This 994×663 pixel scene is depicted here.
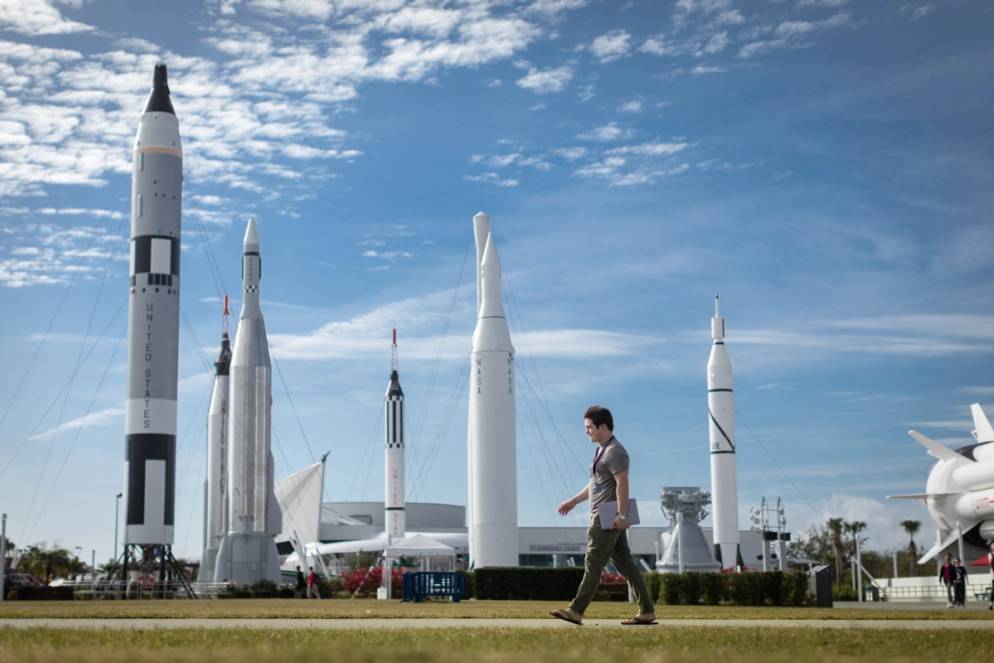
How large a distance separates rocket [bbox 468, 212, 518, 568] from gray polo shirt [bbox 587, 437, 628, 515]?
1253 inches

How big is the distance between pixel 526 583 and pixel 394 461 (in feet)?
99.0

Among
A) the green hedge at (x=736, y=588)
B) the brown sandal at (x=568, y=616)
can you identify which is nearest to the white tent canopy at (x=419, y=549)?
the green hedge at (x=736, y=588)

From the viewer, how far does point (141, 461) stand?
45.0 metres

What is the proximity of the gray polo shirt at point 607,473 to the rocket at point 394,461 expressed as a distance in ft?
184

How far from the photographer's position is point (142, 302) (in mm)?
45594

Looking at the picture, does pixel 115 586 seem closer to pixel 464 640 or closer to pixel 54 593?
pixel 54 593

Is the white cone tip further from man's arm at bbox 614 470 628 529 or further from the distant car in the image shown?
man's arm at bbox 614 470 628 529

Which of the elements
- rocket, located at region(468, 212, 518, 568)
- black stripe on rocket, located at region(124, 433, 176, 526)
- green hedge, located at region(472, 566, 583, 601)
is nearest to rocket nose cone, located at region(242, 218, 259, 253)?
black stripe on rocket, located at region(124, 433, 176, 526)

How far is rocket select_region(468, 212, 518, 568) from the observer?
41.7 m

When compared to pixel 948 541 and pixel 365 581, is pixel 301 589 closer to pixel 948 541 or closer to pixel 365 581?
pixel 365 581

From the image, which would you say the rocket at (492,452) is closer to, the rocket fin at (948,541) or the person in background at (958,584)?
the person in background at (958,584)

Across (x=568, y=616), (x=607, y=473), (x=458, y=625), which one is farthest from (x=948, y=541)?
(x=607, y=473)

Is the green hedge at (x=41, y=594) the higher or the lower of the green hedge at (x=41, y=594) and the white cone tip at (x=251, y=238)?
the lower

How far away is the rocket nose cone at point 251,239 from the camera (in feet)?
179
